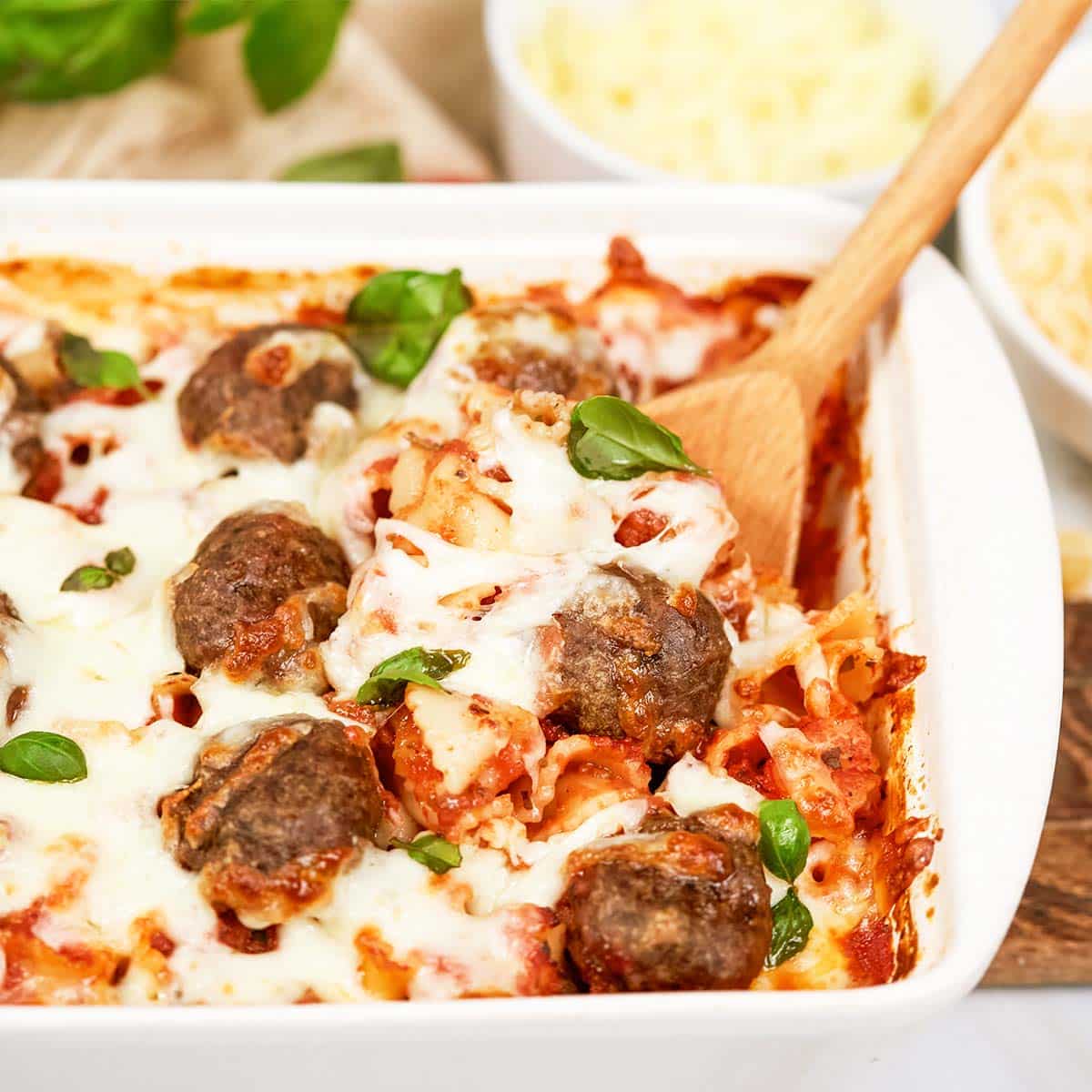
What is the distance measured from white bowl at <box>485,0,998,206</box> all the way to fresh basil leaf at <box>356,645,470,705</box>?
1462 millimetres

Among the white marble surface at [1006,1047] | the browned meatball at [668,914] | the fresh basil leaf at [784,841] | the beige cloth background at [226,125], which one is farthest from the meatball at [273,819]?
the beige cloth background at [226,125]

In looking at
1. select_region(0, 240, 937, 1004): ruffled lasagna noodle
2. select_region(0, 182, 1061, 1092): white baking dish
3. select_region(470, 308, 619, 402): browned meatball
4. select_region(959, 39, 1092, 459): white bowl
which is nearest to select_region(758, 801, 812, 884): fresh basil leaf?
select_region(0, 240, 937, 1004): ruffled lasagna noodle

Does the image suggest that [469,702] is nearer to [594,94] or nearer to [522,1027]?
[522,1027]

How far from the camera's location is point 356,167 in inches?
133

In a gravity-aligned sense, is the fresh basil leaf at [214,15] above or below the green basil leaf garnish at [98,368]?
above

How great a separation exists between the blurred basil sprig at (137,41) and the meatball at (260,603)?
1565 mm

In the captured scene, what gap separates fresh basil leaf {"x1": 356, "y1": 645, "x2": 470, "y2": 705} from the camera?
2.02 meters

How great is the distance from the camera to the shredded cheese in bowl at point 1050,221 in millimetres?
3180

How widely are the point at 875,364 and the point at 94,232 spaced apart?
4.80 feet

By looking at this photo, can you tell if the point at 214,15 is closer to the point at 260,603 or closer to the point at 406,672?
the point at 260,603

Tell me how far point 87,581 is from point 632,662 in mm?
855

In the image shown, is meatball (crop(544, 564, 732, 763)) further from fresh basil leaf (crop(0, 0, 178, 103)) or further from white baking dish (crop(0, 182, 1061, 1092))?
fresh basil leaf (crop(0, 0, 178, 103))

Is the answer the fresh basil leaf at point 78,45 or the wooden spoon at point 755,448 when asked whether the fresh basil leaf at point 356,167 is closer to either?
the fresh basil leaf at point 78,45

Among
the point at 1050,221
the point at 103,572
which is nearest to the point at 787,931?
the point at 103,572
